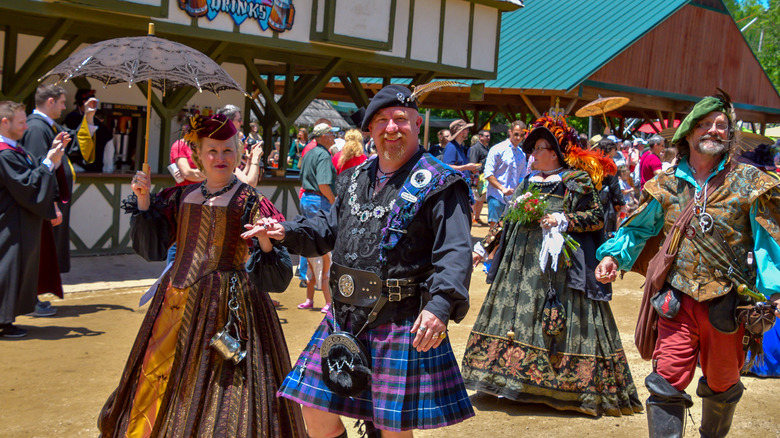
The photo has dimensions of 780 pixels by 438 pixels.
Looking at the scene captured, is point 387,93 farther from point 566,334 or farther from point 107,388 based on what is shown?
point 107,388

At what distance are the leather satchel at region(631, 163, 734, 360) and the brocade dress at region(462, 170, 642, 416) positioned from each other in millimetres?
967

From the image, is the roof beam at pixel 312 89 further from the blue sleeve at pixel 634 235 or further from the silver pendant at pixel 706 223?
the silver pendant at pixel 706 223

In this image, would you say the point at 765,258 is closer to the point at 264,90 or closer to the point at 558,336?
the point at 558,336

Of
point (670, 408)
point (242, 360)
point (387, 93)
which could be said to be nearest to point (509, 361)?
point (670, 408)

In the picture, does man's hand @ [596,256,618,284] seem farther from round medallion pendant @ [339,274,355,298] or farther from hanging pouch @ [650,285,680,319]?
round medallion pendant @ [339,274,355,298]

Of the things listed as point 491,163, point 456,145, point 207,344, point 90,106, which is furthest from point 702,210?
point 456,145

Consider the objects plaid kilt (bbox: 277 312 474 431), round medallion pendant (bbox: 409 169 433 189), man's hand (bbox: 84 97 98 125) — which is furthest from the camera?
man's hand (bbox: 84 97 98 125)

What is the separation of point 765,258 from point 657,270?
0.52 meters

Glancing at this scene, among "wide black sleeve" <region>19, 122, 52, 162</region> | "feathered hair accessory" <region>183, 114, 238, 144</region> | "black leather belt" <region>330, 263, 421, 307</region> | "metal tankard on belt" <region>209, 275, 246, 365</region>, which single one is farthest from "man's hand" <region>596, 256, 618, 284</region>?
"wide black sleeve" <region>19, 122, 52, 162</region>

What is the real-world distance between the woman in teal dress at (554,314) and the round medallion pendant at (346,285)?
2.30m

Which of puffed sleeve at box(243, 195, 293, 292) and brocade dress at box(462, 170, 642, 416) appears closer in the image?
puffed sleeve at box(243, 195, 293, 292)

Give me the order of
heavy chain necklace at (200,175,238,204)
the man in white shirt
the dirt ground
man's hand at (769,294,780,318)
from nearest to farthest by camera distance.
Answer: man's hand at (769,294,780,318) → heavy chain necklace at (200,175,238,204) → the dirt ground → the man in white shirt

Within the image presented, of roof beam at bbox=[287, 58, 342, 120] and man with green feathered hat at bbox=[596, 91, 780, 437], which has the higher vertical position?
roof beam at bbox=[287, 58, 342, 120]

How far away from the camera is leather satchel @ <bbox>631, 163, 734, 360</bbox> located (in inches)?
163
